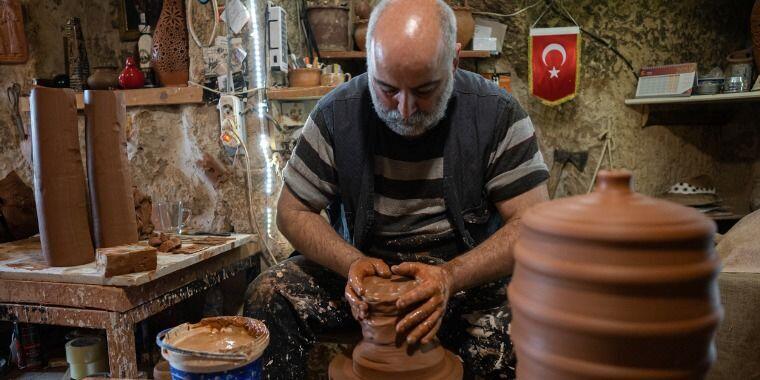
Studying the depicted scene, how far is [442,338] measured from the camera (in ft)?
6.75

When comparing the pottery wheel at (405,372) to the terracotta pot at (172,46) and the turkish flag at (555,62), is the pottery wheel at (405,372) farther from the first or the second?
the turkish flag at (555,62)

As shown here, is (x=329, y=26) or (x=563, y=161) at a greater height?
(x=329, y=26)

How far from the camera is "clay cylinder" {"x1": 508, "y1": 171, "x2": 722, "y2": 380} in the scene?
85 cm

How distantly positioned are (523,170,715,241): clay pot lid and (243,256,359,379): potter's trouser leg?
50.9 inches

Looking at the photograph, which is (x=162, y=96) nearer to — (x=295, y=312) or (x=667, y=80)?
(x=295, y=312)

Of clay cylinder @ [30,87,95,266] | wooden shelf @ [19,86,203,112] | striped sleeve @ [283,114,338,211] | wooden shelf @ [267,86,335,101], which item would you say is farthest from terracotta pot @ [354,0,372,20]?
clay cylinder @ [30,87,95,266]

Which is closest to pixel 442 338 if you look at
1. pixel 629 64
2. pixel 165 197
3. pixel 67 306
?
pixel 67 306

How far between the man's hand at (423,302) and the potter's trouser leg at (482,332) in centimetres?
46

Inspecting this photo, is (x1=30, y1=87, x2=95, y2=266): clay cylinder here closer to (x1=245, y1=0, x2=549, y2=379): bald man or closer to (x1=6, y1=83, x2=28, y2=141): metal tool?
(x1=245, y1=0, x2=549, y2=379): bald man

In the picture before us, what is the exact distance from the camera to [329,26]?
3.65 meters

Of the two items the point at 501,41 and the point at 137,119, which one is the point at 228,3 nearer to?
the point at 137,119

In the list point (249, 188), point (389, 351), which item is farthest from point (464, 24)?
point (389, 351)

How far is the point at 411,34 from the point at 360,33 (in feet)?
6.90

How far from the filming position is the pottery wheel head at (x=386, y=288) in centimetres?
145
